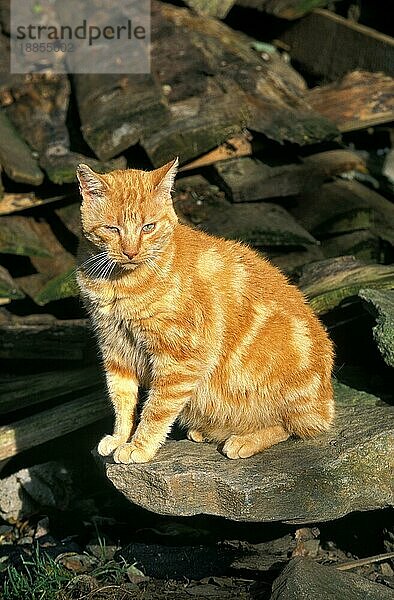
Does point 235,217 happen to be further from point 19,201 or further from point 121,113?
point 19,201

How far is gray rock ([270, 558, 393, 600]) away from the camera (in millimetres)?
3785

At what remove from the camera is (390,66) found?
24.5ft

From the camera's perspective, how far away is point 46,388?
5559 millimetres

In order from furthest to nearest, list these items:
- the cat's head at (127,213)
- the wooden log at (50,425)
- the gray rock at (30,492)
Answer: the gray rock at (30,492) < the wooden log at (50,425) < the cat's head at (127,213)

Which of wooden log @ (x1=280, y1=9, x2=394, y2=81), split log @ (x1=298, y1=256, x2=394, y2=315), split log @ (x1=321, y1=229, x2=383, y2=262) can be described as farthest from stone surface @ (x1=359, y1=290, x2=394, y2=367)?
wooden log @ (x1=280, y1=9, x2=394, y2=81)

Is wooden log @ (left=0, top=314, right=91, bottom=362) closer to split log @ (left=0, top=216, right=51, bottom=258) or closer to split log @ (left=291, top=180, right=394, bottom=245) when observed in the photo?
split log @ (left=0, top=216, right=51, bottom=258)

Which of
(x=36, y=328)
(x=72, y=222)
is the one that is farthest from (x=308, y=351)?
(x=72, y=222)

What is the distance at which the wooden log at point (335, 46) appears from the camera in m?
7.51

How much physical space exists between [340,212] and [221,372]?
2.41m

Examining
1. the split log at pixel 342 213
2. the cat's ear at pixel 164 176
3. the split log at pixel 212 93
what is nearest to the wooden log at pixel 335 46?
the split log at pixel 212 93

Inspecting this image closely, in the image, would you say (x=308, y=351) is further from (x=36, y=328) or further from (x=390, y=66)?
(x=390, y=66)

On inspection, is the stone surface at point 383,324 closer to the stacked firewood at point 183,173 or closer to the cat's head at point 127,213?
the stacked firewood at point 183,173

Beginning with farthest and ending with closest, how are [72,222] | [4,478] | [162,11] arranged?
[162,11] → [72,222] → [4,478]

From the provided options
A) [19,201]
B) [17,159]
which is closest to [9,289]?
[19,201]
